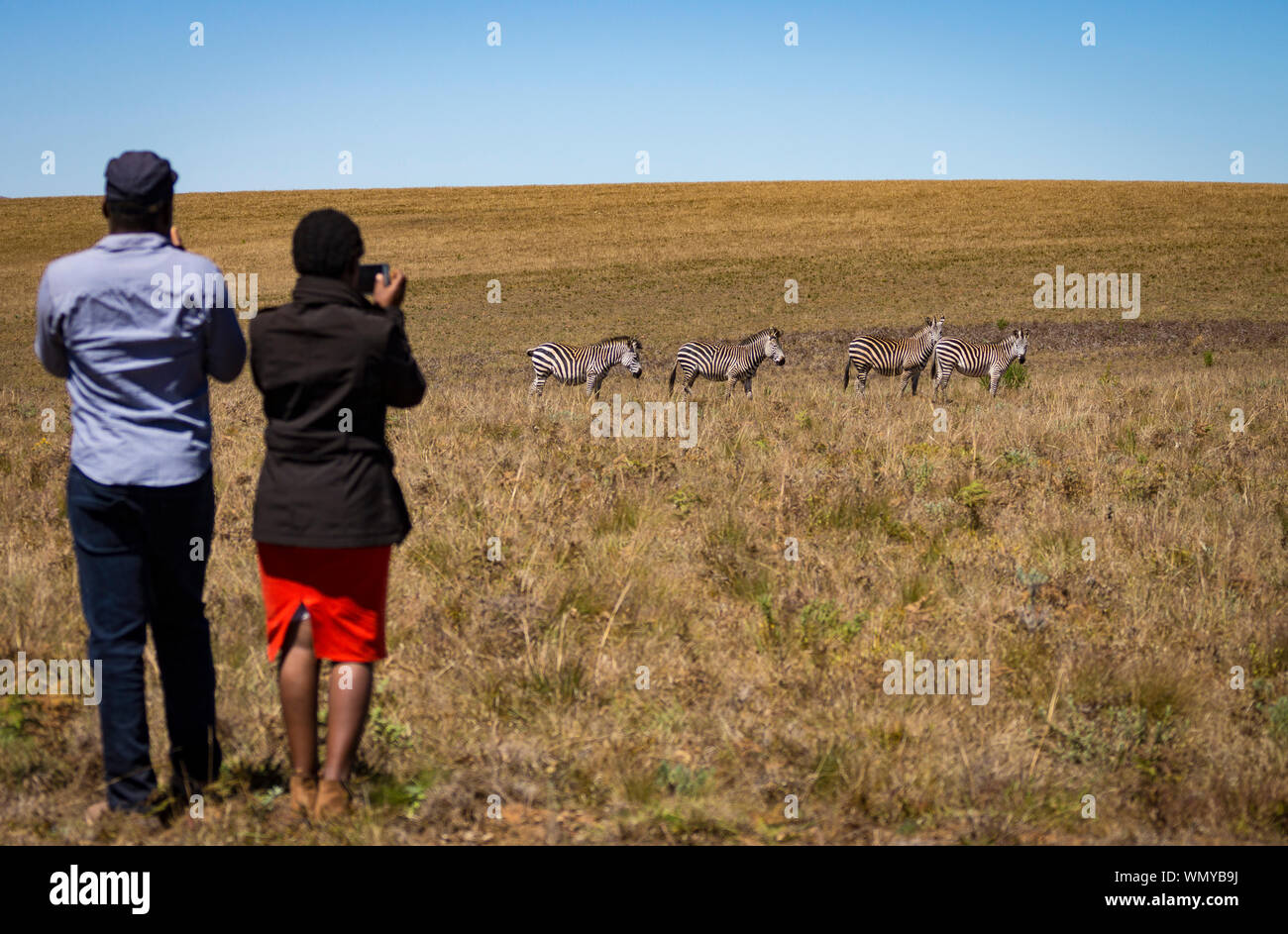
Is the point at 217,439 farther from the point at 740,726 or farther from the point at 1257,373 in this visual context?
the point at 1257,373

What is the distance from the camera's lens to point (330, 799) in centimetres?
332

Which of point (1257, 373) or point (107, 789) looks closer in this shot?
point (107, 789)

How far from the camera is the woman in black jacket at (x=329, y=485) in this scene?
10.4 feet

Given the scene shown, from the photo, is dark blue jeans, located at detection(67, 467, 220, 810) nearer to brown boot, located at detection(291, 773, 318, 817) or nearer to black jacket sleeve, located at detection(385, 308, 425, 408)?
brown boot, located at detection(291, 773, 318, 817)

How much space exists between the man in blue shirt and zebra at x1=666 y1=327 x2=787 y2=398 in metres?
15.6

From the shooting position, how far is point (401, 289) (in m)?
3.49

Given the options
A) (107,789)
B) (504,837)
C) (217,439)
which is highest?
(217,439)

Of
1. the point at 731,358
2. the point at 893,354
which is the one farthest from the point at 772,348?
the point at 893,354

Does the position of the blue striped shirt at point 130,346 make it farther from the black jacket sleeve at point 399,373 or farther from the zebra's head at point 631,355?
the zebra's head at point 631,355

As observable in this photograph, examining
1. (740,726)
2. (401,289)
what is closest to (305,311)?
(401,289)

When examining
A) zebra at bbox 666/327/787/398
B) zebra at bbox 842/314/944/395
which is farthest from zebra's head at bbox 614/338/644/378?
zebra at bbox 842/314/944/395

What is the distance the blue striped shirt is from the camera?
3.23 metres
